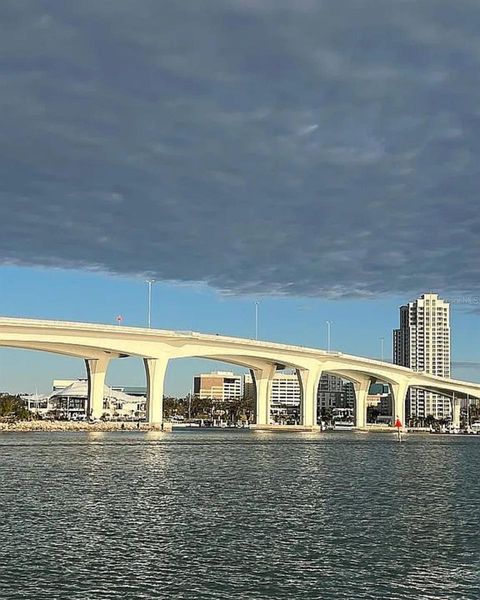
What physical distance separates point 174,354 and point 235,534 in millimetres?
93145

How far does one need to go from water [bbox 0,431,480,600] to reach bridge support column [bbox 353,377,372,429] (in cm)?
12025

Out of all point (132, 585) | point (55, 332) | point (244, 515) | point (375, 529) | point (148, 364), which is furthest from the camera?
point (148, 364)

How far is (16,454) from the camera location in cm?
7094

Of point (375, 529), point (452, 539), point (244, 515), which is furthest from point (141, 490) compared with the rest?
point (452, 539)

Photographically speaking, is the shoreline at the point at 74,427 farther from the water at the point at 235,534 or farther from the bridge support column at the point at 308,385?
the water at the point at 235,534

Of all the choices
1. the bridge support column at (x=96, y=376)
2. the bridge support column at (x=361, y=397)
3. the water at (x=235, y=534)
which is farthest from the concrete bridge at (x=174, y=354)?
the water at (x=235, y=534)

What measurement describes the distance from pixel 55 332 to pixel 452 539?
85967 mm

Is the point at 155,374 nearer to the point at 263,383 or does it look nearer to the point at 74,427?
the point at 74,427

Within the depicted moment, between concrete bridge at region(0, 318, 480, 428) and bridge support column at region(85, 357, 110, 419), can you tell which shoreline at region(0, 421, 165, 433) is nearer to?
concrete bridge at region(0, 318, 480, 428)

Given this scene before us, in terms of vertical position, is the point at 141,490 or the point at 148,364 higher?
the point at 148,364

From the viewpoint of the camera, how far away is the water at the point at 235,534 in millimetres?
22094

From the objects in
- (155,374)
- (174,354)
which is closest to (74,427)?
(155,374)

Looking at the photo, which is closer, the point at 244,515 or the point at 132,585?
the point at 132,585

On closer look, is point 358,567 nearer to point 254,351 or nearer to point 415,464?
point 415,464
